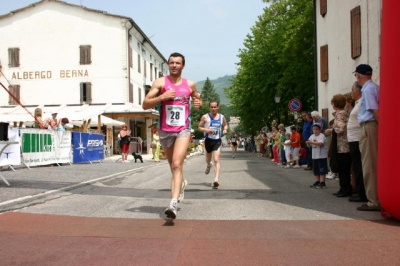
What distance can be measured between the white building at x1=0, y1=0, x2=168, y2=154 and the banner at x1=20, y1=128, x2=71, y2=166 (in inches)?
912

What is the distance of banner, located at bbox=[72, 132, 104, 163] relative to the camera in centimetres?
1866

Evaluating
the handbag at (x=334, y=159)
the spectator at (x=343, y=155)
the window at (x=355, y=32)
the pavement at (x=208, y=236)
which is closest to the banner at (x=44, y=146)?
the pavement at (x=208, y=236)

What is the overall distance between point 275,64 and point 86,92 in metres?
16.6

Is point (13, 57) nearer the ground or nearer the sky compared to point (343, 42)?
nearer the sky

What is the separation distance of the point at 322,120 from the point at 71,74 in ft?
110

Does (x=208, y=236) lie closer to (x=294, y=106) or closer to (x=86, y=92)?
(x=294, y=106)

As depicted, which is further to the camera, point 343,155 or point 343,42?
point 343,42

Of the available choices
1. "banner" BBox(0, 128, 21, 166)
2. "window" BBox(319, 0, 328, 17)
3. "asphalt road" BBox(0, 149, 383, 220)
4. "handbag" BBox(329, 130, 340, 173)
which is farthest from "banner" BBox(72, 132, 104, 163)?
"handbag" BBox(329, 130, 340, 173)

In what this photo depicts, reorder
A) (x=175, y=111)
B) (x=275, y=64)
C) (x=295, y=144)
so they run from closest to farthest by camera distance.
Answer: (x=175, y=111)
(x=295, y=144)
(x=275, y=64)

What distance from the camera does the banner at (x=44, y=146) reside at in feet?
47.1

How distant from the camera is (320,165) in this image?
31.3ft

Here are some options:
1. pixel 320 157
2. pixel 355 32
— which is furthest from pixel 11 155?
pixel 355 32

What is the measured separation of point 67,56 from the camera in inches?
1622

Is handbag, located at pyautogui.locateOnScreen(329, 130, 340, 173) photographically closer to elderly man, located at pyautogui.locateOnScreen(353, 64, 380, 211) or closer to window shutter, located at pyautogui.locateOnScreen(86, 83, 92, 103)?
elderly man, located at pyautogui.locateOnScreen(353, 64, 380, 211)
